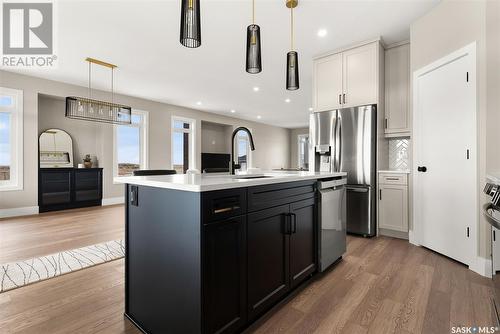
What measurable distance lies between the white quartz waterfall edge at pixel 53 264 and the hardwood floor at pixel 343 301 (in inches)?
4.9

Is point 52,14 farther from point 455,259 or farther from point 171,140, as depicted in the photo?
point 455,259

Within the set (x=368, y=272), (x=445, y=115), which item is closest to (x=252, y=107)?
(x=445, y=115)

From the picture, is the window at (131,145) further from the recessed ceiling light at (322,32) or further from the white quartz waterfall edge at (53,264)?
the recessed ceiling light at (322,32)

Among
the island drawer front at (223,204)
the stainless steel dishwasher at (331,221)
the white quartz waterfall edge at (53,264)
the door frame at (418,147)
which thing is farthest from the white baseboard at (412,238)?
the white quartz waterfall edge at (53,264)

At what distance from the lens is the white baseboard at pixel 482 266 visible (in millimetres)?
2170

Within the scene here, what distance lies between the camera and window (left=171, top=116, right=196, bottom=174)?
7.78 meters

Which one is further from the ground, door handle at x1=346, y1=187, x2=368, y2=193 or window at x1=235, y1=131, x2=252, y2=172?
window at x1=235, y1=131, x2=252, y2=172

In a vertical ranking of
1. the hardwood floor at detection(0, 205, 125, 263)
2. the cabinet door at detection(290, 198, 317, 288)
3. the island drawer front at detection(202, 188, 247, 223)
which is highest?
the island drawer front at detection(202, 188, 247, 223)

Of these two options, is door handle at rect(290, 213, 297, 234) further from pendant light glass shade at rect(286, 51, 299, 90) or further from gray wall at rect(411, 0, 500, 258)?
gray wall at rect(411, 0, 500, 258)

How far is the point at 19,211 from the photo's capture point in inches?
190

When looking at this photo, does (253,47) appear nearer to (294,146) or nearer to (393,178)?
(393,178)

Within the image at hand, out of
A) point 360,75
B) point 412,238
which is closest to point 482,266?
point 412,238

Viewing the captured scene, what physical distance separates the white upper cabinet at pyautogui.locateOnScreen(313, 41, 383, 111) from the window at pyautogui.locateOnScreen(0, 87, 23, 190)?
5539 millimetres

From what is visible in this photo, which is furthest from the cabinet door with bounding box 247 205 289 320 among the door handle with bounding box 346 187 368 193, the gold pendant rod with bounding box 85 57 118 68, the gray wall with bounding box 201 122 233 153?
the gray wall with bounding box 201 122 233 153
